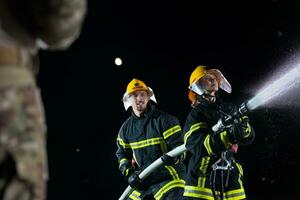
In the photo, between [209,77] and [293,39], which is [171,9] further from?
[209,77]

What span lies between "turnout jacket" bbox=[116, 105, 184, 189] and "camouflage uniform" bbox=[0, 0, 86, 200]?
155 inches

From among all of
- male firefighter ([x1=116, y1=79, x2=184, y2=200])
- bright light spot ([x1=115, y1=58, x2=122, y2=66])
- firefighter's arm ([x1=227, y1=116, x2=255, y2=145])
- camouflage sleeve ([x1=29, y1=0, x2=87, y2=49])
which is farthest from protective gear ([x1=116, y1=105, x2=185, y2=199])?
bright light spot ([x1=115, y1=58, x2=122, y2=66])

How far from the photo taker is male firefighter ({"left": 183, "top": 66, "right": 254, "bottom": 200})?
445 centimetres

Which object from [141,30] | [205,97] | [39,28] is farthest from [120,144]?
[141,30]

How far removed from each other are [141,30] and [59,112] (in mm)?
4016

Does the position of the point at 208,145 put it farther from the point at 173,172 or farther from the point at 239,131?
the point at 173,172

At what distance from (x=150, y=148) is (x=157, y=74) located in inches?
293

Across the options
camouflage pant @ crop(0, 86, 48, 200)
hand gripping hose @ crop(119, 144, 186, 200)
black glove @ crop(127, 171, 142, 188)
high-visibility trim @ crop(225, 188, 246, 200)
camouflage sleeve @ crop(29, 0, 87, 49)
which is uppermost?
hand gripping hose @ crop(119, 144, 186, 200)

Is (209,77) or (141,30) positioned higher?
(141,30)

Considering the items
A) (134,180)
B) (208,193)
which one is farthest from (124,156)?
(208,193)

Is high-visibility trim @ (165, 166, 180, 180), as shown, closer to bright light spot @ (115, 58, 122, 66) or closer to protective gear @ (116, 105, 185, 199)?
protective gear @ (116, 105, 185, 199)

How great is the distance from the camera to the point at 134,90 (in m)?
5.99

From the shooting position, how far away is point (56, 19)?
1.26 metres

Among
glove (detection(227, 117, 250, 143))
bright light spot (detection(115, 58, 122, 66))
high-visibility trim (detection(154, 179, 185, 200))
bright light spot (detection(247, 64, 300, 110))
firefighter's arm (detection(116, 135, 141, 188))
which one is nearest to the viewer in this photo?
bright light spot (detection(247, 64, 300, 110))
